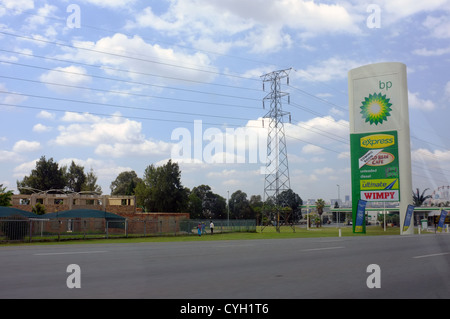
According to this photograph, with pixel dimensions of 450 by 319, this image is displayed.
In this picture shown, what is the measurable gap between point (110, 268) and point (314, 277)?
5.65 meters

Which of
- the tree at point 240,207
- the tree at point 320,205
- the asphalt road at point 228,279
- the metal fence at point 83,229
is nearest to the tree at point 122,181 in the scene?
the tree at point 240,207

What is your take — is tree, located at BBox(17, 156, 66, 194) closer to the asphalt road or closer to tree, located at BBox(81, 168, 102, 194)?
tree, located at BBox(81, 168, 102, 194)

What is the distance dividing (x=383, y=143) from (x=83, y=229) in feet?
134

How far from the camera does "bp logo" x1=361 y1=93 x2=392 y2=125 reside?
59.1 metres

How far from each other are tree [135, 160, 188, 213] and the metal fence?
35467 millimetres

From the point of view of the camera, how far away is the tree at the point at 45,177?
281 ft

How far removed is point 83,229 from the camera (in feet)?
116

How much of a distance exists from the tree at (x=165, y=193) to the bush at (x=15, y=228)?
184ft

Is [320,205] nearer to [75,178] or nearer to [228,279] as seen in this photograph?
[75,178]

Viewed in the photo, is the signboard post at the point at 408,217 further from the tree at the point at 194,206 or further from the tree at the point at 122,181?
the tree at the point at 122,181

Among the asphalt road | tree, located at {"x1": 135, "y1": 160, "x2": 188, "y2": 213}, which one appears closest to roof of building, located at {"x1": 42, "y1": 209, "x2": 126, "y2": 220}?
the asphalt road

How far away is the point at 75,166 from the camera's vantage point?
10181cm
